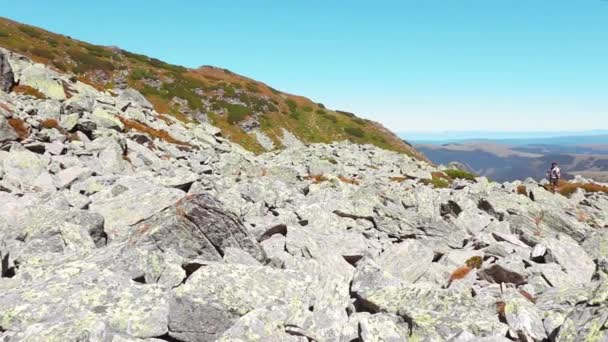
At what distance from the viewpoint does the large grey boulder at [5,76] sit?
136ft

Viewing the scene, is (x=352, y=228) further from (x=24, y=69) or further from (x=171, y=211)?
(x=24, y=69)

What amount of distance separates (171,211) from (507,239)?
560 inches

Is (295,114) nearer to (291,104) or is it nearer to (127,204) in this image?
(291,104)

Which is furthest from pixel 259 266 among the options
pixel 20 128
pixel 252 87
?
pixel 252 87

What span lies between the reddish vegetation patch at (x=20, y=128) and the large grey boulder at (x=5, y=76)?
19.2 metres

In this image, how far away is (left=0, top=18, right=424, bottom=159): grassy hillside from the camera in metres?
99.1

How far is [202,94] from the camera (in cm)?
11062

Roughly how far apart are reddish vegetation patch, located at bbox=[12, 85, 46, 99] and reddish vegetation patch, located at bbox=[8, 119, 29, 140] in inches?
706

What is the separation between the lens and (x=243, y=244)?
12219 mm

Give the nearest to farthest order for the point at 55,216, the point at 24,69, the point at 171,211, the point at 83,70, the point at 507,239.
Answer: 1. the point at 171,211
2. the point at 55,216
3. the point at 507,239
4. the point at 24,69
5. the point at 83,70

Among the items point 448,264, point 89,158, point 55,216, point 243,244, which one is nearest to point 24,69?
point 89,158

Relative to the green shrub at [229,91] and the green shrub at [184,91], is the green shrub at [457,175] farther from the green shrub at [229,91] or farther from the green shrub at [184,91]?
the green shrub at [229,91]

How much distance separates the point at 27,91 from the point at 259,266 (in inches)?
1697

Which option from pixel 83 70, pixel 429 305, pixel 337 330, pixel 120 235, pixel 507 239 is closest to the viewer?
pixel 337 330
